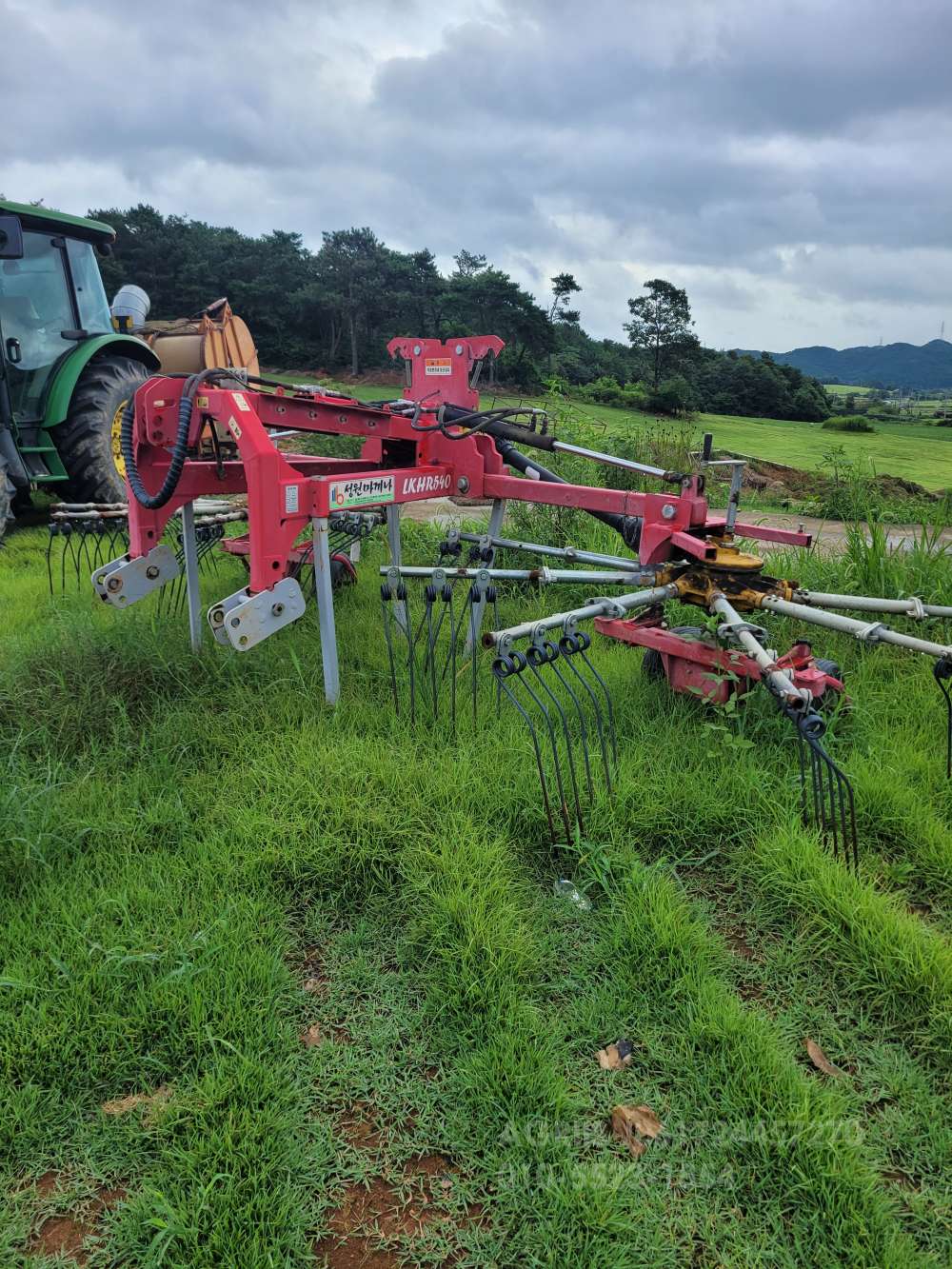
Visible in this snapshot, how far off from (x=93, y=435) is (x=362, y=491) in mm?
4646

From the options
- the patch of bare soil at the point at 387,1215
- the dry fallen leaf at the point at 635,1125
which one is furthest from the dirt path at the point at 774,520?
the patch of bare soil at the point at 387,1215

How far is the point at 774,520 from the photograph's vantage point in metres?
7.95

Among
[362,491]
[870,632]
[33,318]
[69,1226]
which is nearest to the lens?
[69,1226]

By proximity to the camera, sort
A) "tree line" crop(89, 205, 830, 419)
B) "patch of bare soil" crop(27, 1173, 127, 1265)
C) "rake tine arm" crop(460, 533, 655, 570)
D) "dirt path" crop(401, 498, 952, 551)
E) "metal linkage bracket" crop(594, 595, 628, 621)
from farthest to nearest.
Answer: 1. "tree line" crop(89, 205, 830, 419)
2. "dirt path" crop(401, 498, 952, 551)
3. "rake tine arm" crop(460, 533, 655, 570)
4. "metal linkage bracket" crop(594, 595, 628, 621)
5. "patch of bare soil" crop(27, 1173, 127, 1265)

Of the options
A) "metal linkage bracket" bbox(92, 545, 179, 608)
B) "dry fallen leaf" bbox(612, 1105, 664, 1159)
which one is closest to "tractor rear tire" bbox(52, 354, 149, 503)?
"metal linkage bracket" bbox(92, 545, 179, 608)

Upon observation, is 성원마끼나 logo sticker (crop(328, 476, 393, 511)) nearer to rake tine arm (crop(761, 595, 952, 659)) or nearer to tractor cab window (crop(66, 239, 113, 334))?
rake tine arm (crop(761, 595, 952, 659))

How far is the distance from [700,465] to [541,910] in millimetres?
1946

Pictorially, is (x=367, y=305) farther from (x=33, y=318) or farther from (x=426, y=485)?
(x=426, y=485)

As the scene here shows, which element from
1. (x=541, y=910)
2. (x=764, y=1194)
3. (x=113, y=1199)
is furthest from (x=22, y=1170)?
(x=764, y=1194)

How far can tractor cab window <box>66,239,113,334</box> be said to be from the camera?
7219mm

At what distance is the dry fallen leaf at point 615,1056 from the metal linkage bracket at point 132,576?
274 cm

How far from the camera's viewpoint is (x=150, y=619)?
4.10 metres

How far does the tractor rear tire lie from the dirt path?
2.67 metres

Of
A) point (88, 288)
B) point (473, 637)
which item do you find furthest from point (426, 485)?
point (88, 288)
